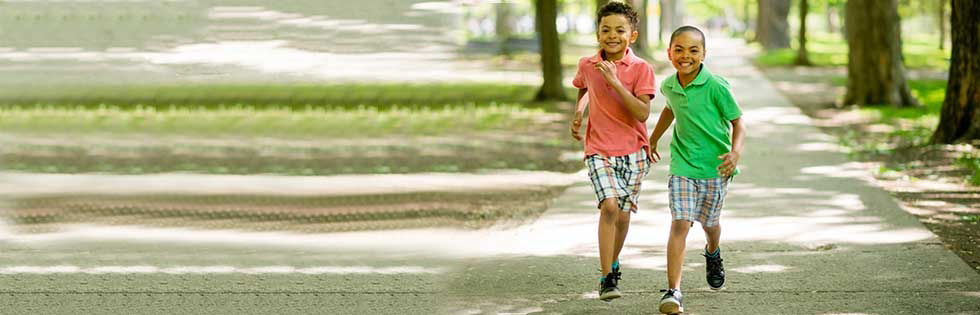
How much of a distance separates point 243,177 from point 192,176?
36 centimetres

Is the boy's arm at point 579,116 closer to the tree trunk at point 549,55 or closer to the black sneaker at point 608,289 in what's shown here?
the black sneaker at point 608,289

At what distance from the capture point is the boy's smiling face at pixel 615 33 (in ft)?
21.3

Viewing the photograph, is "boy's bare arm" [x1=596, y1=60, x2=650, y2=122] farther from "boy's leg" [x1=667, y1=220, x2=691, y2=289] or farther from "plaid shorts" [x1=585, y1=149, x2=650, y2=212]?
"boy's leg" [x1=667, y1=220, x2=691, y2=289]

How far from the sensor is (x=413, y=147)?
11.1 meters

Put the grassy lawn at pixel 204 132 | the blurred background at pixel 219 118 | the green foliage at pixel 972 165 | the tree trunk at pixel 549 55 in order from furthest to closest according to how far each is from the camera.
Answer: the tree trunk at pixel 549 55 < the green foliage at pixel 972 165 < the grassy lawn at pixel 204 132 < the blurred background at pixel 219 118

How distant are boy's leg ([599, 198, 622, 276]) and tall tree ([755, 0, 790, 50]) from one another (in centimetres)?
4444

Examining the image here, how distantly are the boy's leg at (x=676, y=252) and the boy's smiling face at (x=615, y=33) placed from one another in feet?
3.46

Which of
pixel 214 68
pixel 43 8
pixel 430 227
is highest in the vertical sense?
pixel 43 8

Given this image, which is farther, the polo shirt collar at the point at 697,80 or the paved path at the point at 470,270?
the paved path at the point at 470,270

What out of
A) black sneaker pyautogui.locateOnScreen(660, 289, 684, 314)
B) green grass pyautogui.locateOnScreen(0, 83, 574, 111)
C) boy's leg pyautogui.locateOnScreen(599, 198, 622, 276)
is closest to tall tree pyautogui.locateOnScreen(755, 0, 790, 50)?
green grass pyautogui.locateOnScreen(0, 83, 574, 111)

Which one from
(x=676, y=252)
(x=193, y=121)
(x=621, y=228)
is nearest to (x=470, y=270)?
(x=621, y=228)

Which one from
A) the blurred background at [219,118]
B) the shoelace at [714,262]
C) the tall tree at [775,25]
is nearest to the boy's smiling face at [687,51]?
the shoelace at [714,262]

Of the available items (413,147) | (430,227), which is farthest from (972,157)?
(430,227)

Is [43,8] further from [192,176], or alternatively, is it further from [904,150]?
[904,150]
